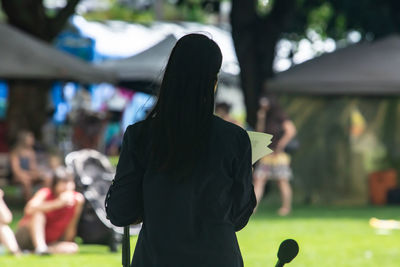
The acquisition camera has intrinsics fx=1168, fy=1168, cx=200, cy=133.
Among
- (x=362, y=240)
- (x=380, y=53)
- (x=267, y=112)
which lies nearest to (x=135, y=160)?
(x=362, y=240)

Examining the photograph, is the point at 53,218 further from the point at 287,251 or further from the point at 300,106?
the point at 300,106

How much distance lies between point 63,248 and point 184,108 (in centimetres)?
813

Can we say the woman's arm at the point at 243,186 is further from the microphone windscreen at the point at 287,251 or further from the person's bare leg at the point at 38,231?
the person's bare leg at the point at 38,231

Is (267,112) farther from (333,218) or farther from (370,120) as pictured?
(370,120)

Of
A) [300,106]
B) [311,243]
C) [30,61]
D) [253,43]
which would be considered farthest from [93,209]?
[253,43]

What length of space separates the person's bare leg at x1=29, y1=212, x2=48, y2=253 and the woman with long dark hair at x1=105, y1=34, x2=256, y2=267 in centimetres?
769

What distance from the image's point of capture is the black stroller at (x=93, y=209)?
40.2 ft

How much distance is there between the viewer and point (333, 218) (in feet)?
55.0

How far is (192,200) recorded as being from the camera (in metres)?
4.09

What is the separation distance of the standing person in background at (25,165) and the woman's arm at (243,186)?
555 inches

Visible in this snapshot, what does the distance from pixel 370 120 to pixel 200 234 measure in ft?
52.9

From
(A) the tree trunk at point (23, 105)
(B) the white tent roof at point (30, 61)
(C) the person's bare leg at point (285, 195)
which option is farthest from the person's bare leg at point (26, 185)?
(C) the person's bare leg at point (285, 195)

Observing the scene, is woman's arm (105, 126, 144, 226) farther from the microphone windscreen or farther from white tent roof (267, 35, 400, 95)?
white tent roof (267, 35, 400, 95)

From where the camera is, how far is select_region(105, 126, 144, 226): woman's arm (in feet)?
13.5
